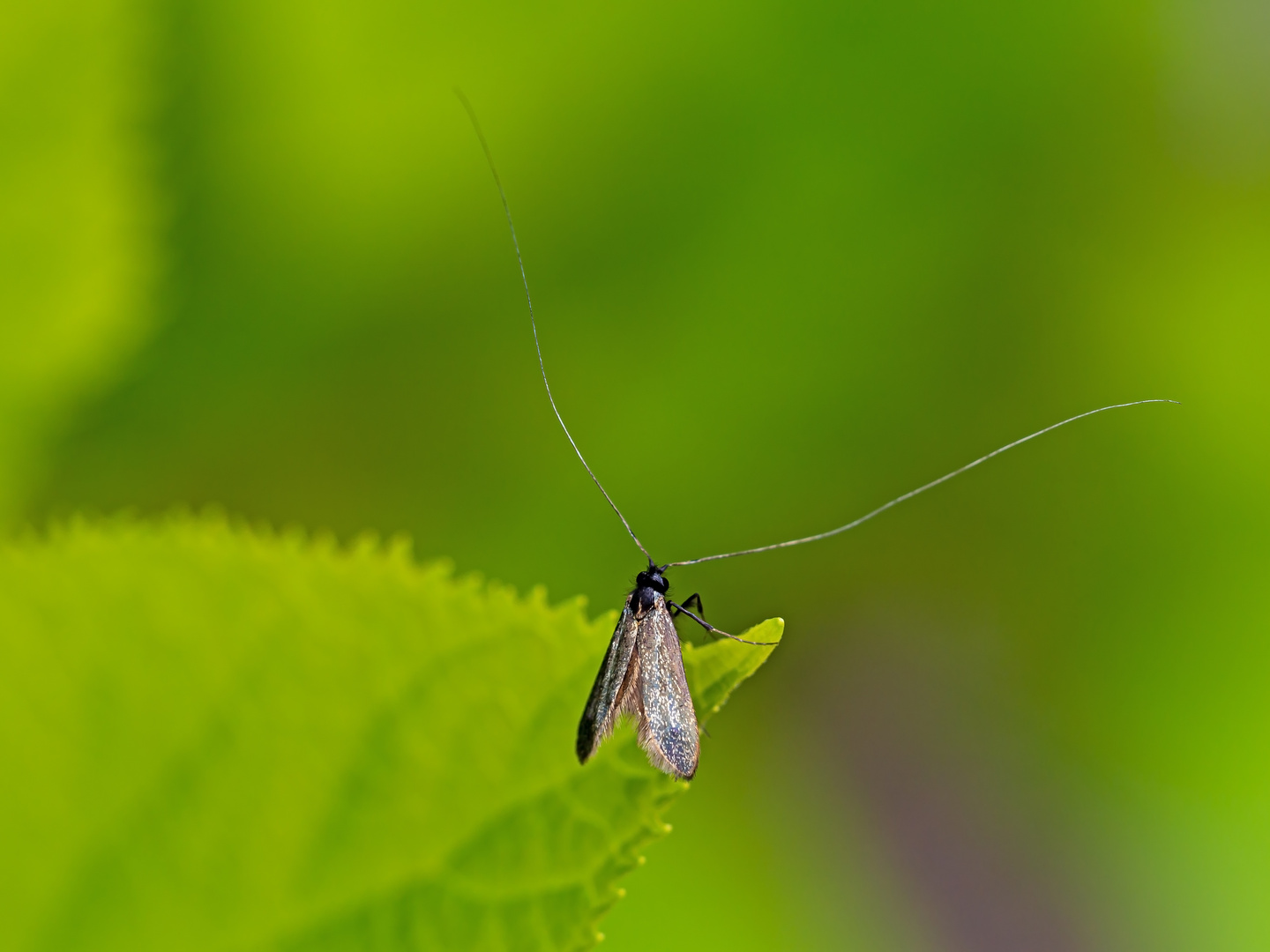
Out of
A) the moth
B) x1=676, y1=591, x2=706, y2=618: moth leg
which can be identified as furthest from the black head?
x1=676, y1=591, x2=706, y2=618: moth leg

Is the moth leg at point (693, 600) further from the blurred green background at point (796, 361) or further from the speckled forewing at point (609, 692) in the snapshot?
the speckled forewing at point (609, 692)

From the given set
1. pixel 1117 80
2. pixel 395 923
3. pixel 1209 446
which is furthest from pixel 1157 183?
pixel 395 923

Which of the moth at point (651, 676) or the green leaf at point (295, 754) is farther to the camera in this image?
the moth at point (651, 676)

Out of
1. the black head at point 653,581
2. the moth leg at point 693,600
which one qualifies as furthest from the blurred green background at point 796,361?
the black head at point 653,581

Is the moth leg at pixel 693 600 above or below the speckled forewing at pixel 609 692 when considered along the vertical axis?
below

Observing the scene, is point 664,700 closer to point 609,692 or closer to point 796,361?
point 609,692

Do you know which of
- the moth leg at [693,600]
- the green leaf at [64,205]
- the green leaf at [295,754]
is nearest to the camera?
the green leaf at [295,754]

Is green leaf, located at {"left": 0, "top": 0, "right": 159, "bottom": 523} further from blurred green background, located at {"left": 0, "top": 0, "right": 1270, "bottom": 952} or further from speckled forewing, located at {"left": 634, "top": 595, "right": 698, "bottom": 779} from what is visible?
speckled forewing, located at {"left": 634, "top": 595, "right": 698, "bottom": 779}
